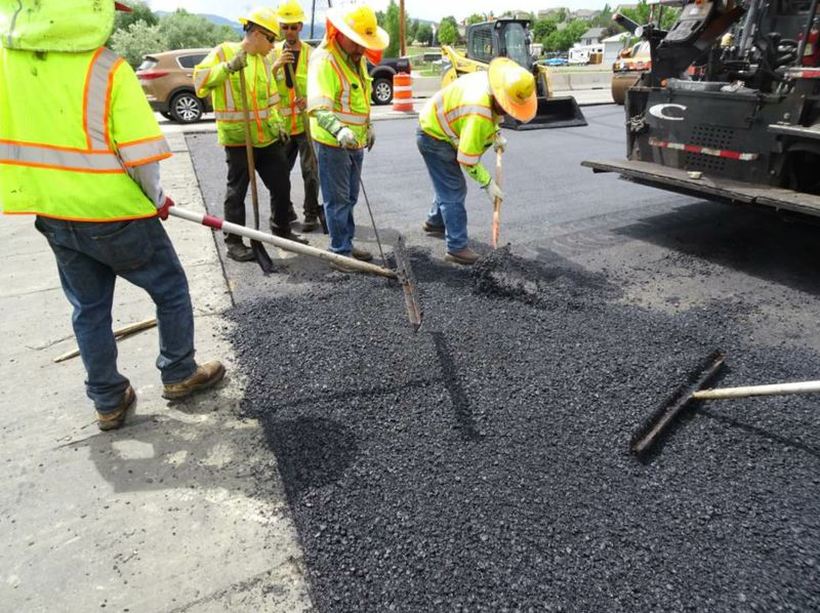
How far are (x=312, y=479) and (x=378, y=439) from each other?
0.34 meters

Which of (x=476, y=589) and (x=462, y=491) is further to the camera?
(x=462, y=491)

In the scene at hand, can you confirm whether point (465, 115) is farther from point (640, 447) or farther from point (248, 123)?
point (640, 447)

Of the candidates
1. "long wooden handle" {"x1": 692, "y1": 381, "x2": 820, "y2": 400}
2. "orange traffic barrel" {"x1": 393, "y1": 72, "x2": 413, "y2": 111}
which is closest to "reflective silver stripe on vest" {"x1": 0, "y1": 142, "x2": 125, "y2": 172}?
"long wooden handle" {"x1": 692, "y1": 381, "x2": 820, "y2": 400}

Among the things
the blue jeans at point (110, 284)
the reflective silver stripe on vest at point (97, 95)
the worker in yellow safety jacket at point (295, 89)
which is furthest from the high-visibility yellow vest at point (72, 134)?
the worker in yellow safety jacket at point (295, 89)

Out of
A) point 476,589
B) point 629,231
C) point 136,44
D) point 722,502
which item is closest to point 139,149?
point 476,589

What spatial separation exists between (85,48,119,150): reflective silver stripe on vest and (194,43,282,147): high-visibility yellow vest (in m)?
1.84

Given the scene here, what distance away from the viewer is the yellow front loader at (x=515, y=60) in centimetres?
1073

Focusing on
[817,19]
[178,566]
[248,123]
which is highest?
[817,19]

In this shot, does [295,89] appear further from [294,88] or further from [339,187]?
[339,187]

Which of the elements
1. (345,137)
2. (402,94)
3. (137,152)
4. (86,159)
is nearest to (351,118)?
(345,137)

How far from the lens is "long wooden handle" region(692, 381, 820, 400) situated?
2.02 metres

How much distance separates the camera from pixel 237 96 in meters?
4.01

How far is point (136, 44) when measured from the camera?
2741cm

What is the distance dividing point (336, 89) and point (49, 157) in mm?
2058
